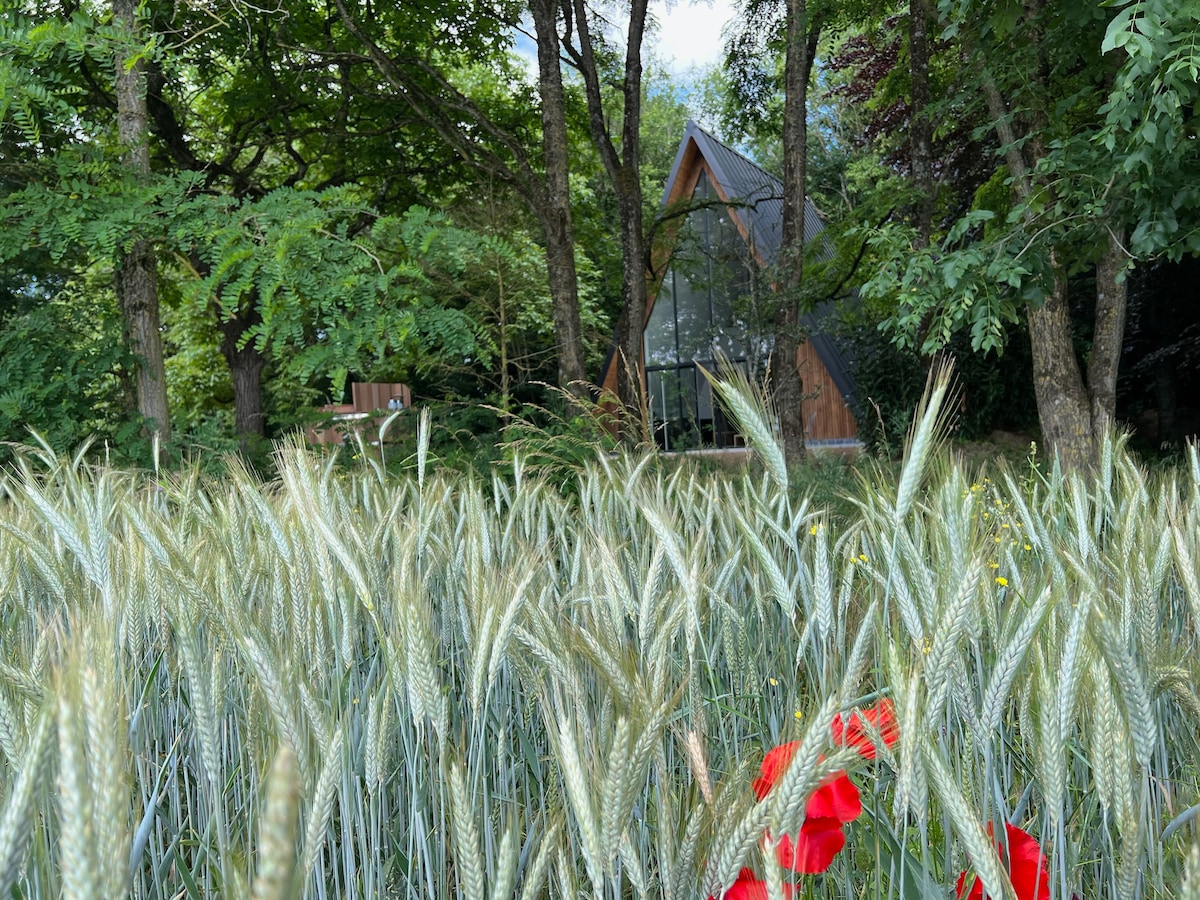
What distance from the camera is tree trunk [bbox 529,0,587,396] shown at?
9.02 metres

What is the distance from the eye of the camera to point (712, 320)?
61.2 ft

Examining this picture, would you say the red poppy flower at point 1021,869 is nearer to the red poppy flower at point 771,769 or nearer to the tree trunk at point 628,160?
the red poppy flower at point 771,769

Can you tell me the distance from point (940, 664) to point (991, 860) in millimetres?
246

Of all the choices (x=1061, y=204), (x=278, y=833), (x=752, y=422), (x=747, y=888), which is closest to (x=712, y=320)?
(x=1061, y=204)

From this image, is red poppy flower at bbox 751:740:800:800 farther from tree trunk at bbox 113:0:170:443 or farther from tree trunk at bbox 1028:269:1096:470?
tree trunk at bbox 113:0:170:443

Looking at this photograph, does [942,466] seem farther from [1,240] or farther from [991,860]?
[1,240]

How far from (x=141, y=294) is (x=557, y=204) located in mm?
3993

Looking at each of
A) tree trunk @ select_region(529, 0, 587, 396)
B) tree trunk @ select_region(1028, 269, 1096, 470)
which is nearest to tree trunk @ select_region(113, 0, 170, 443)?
tree trunk @ select_region(529, 0, 587, 396)

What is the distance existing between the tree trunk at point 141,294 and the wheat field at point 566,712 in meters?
5.36

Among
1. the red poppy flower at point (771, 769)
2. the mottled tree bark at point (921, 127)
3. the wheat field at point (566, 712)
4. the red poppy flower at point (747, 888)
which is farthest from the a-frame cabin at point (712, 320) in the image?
the red poppy flower at point (747, 888)

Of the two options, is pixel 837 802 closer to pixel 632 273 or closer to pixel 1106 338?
pixel 1106 338

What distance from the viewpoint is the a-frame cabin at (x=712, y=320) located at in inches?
651

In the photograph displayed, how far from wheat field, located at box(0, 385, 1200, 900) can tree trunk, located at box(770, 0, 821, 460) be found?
24.9 feet

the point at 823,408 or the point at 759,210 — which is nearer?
the point at 759,210
